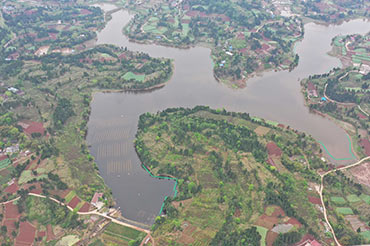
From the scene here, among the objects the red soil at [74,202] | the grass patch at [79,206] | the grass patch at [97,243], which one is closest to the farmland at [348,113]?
the grass patch at [97,243]

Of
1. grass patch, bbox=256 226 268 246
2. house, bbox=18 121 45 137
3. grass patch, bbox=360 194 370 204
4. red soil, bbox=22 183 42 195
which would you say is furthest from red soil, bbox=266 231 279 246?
house, bbox=18 121 45 137

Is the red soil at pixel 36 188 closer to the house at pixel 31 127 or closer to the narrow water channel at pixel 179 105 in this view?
the narrow water channel at pixel 179 105

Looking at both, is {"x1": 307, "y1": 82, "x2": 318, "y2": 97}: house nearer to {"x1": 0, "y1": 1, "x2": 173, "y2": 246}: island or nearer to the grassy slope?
the grassy slope

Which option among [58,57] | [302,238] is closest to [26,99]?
[58,57]

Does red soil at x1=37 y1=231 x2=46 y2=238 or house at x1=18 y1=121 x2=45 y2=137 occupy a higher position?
house at x1=18 y1=121 x2=45 y2=137

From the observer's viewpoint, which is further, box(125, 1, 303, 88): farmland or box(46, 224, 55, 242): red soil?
box(125, 1, 303, 88): farmland

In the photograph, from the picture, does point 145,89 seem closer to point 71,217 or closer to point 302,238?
point 71,217
